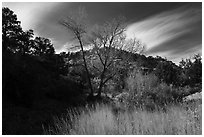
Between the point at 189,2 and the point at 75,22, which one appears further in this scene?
the point at 75,22

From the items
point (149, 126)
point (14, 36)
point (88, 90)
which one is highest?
point (14, 36)

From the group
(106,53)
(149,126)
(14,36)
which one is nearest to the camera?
(149,126)

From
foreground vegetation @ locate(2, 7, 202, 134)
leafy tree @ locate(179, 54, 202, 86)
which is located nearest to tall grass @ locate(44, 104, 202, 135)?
foreground vegetation @ locate(2, 7, 202, 134)

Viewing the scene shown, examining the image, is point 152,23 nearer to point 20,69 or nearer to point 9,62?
point 9,62

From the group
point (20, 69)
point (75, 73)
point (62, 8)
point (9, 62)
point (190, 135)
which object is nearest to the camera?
point (190, 135)

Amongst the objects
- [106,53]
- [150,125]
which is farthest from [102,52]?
[150,125]

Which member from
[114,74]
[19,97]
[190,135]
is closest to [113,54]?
[114,74]

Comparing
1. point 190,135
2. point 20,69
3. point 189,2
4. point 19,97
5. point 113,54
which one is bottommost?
point 190,135

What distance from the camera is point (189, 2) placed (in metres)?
4.50

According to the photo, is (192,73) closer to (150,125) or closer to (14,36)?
(14,36)

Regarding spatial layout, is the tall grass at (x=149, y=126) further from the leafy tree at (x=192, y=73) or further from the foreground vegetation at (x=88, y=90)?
the leafy tree at (x=192, y=73)

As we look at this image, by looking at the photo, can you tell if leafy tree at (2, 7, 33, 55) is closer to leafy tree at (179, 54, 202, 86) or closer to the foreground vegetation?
the foreground vegetation

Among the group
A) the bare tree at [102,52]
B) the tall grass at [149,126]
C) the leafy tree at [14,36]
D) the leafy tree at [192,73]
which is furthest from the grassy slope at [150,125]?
the leafy tree at [192,73]

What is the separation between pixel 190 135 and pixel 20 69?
22.4 feet
